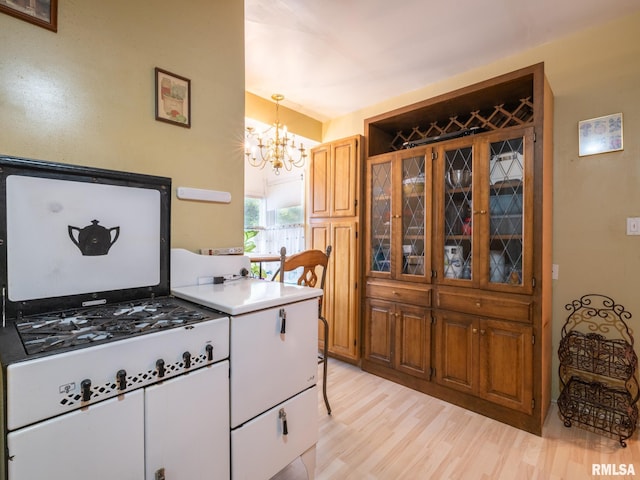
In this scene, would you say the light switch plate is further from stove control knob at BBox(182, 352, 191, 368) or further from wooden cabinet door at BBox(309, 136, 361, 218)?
stove control knob at BBox(182, 352, 191, 368)

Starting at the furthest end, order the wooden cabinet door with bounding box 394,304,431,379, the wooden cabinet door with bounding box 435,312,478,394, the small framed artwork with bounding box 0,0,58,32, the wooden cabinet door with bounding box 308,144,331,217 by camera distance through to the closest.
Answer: the wooden cabinet door with bounding box 308,144,331,217 → the wooden cabinet door with bounding box 394,304,431,379 → the wooden cabinet door with bounding box 435,312,478,394 → the small framed artwork with bounding box 0,0,58,32

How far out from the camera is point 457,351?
7.24ft

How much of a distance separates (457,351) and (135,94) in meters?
2.59

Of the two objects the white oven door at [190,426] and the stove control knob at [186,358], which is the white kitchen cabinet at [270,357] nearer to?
the white oven door at [190,426]

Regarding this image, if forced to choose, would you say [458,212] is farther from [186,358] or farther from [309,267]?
[186,358]

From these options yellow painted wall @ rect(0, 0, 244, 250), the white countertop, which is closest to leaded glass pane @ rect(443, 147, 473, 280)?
the white countertop

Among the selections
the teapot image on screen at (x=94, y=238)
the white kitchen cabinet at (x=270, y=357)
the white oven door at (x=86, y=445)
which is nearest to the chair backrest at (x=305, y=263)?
the white kitchen cabinet at (x=270, y=357)

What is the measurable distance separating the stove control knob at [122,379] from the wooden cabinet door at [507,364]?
6.95ft

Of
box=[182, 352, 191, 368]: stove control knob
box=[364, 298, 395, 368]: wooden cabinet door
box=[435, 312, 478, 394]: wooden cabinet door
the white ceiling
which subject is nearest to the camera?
box=[182, 352, 191, 368]: stove control knob

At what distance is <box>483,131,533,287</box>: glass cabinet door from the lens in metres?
1.92

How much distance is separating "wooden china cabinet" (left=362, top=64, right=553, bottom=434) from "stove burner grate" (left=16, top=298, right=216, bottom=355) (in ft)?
5.96

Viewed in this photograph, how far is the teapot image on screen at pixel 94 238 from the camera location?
123cm

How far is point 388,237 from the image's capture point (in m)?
2.67

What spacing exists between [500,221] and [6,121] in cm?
265
